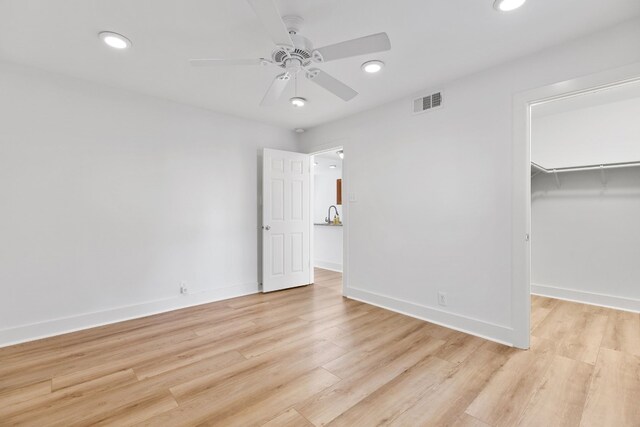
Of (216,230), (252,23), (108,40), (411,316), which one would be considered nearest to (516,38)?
(252,23)

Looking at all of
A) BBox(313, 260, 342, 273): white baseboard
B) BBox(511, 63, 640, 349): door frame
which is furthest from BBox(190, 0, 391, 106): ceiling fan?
BBox(313, 260, 342, 273): white baseboard

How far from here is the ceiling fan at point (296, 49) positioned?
1579 mm

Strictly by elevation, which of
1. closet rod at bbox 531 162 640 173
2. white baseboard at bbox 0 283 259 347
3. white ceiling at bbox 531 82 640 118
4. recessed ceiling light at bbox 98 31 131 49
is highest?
white ceiling at bbox 531 82 640 118

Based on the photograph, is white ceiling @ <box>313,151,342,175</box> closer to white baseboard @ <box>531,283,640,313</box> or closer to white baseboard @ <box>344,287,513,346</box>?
white baseboard @ <box>344,287,513,346</box>

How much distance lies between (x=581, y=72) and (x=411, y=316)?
2695 millimetres

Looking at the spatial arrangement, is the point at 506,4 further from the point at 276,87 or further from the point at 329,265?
the point at 329,265

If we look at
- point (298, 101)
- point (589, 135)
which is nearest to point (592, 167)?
point (589, 135)

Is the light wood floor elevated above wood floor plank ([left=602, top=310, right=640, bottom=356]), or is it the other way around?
wood floor plank ([left=602, top=310, right=640, bottom=356])

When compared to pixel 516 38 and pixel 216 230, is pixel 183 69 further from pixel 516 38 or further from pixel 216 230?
pixel 516 38

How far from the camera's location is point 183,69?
2.82m

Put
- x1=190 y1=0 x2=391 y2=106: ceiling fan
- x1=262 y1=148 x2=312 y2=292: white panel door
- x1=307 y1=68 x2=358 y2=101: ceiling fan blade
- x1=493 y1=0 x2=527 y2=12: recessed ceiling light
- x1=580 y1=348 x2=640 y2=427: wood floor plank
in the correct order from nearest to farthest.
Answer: x1=190 y1=0 x2=391 y2=106: ceiling fan → x1=580 y1=348 x2=640 y2=427: wood floor plank → x1=493 y1=0 x2=527 y2=12: recessed ceiling light → x1=307 y1=68 x2=358 y2=101: ceiling fan blade → x1=262 y1=148 x2=312 y2=292: white panel door

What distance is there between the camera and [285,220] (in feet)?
15.2

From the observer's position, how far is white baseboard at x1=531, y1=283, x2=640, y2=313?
3490 millimetres

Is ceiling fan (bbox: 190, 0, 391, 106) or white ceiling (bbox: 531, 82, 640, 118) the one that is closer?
ceiling fan (bbox: 190, 0, 391, 106)
